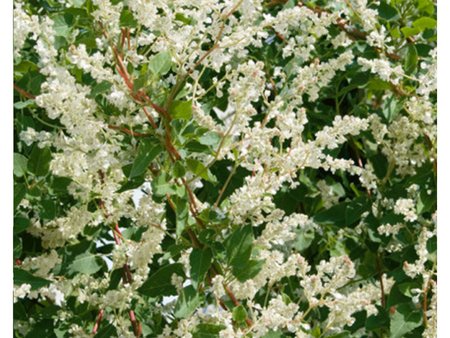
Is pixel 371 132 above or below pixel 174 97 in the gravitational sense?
below

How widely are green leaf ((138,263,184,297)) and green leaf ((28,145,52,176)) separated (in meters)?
0.33

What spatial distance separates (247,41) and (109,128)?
1.08ft

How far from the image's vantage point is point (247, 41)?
172 cm

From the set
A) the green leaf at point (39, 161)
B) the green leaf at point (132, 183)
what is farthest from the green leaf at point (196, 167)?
the green leaf at point (39, 161)

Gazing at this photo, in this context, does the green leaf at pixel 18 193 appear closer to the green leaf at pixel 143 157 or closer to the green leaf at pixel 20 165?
the green leaf at pixel 20 165

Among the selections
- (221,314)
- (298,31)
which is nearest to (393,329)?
(221,314)

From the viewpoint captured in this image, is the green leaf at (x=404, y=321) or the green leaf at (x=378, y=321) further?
the green leaf at (x=378, y=321)

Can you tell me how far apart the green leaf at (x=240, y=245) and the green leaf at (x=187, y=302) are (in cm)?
11

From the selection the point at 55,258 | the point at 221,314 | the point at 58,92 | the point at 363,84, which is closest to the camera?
the point at 58,92

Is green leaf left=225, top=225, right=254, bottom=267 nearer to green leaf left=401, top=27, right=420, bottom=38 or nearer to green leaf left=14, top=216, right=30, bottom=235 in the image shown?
green leaf left=14, top=216, right=30, bottom=235

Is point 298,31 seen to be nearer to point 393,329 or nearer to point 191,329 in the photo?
point 393,329

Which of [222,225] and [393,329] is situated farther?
[393,329]

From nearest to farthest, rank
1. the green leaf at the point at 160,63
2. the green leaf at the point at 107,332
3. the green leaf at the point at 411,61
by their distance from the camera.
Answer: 1. the green leaf at the point at 160,63
2. the green leaf at the point at 107,332
3. the green leaf at the point at 411,61

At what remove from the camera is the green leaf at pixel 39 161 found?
1.93 metres
